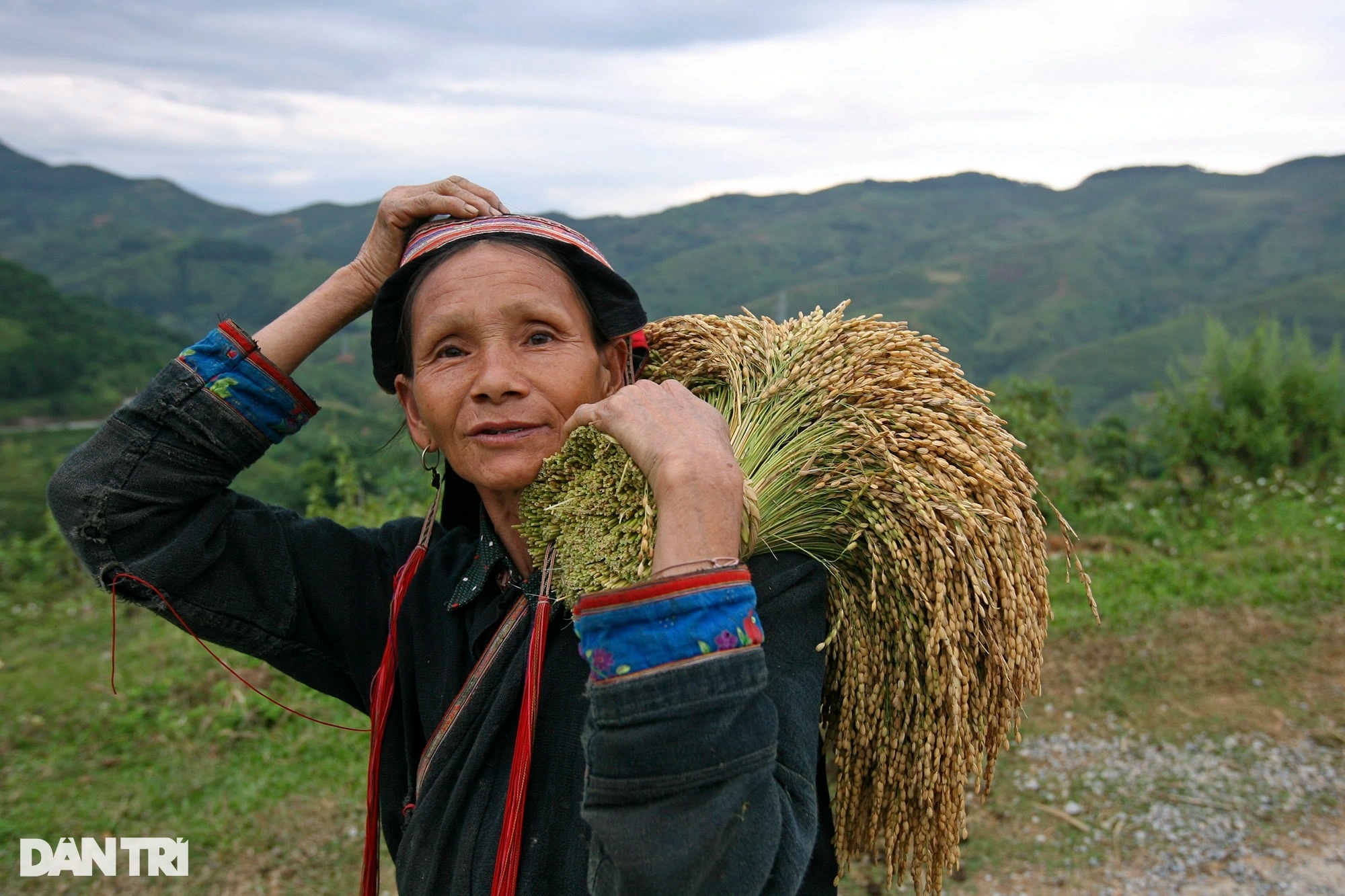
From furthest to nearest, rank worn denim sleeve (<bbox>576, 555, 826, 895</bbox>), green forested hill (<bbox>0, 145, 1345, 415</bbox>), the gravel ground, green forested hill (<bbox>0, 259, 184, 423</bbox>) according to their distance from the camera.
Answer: green forested hill (<bbox>0, 145, 1345, 415</bbox>), green forested hill (<bbox>0, 259, 184, 423</bbox>), the gravel ground, worn denim sleeve (<bbox>576, 555, 826, 895</bbox>)

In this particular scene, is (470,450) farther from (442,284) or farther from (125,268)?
(125,268)

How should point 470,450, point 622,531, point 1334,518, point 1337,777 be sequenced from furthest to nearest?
point 1334,518 → point 1337,777 → point 470,450 → point 622,531

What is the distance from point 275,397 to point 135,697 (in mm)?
4306

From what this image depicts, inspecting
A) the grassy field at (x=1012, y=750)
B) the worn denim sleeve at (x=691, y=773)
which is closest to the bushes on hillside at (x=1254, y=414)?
the grassy field at (x=1012, y=750)

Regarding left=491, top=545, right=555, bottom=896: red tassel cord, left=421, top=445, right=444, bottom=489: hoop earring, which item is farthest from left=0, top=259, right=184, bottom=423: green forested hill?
left=491, top=545, right=555, bottom=896: red tassel cord

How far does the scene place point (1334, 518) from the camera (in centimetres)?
722

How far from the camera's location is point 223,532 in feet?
5.94

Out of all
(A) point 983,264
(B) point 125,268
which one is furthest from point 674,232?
(B) point 125,268

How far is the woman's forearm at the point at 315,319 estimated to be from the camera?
189 cm

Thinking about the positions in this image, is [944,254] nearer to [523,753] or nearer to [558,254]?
[558,254]

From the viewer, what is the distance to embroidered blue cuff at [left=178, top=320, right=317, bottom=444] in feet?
5.93

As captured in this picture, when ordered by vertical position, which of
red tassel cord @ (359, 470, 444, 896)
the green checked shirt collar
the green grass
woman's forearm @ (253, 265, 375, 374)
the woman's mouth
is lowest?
the green grass

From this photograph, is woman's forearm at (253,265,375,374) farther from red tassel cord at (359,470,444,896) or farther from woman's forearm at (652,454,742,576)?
woman's forearm at (652,454,742,576)

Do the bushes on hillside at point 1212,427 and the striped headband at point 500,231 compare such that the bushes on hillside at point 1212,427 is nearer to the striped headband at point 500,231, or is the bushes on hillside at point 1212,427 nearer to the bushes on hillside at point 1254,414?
the bushes on hillside at point 1254,414
